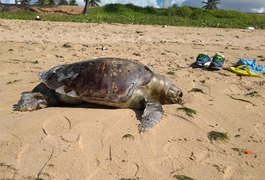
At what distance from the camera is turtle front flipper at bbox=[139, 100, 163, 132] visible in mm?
4578

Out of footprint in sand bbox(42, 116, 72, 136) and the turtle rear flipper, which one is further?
the turtle rear flipper

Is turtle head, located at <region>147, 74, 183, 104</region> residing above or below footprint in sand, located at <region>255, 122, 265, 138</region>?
above

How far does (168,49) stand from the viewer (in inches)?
375

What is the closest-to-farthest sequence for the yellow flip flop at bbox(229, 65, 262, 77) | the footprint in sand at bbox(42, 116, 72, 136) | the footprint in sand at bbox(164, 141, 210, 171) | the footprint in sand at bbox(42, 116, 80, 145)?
the footprint in sand at bbox(164, 141, 210, 171) → the footprint in sand at bbox(42, 116, 80, 145) → the footprint in sand at bbox(42, 116, 72, 136) → the yellow flip flop at bbox(229, 65, 262, 77)

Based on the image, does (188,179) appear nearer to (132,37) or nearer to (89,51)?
(89,51)

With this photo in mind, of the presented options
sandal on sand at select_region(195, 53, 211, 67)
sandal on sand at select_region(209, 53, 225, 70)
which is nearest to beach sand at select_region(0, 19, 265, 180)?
sandal on sand at select_region(209, 53, 225, 70)

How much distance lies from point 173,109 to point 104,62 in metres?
1.14

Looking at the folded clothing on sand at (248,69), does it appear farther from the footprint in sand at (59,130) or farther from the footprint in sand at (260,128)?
the footprint in sand at (59,130)

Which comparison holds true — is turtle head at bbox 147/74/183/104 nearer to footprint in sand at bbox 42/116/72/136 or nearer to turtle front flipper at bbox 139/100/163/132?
turtle front flipper at bbox 139/100/163/132

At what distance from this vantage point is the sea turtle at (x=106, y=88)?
5.04m

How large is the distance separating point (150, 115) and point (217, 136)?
2.73ft

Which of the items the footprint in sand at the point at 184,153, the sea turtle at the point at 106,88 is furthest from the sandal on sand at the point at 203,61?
the footprint in sand at the point at 184,153

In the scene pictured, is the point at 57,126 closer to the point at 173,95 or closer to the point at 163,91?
the point at 163,91

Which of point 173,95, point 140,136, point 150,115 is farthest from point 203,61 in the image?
point 140,136
